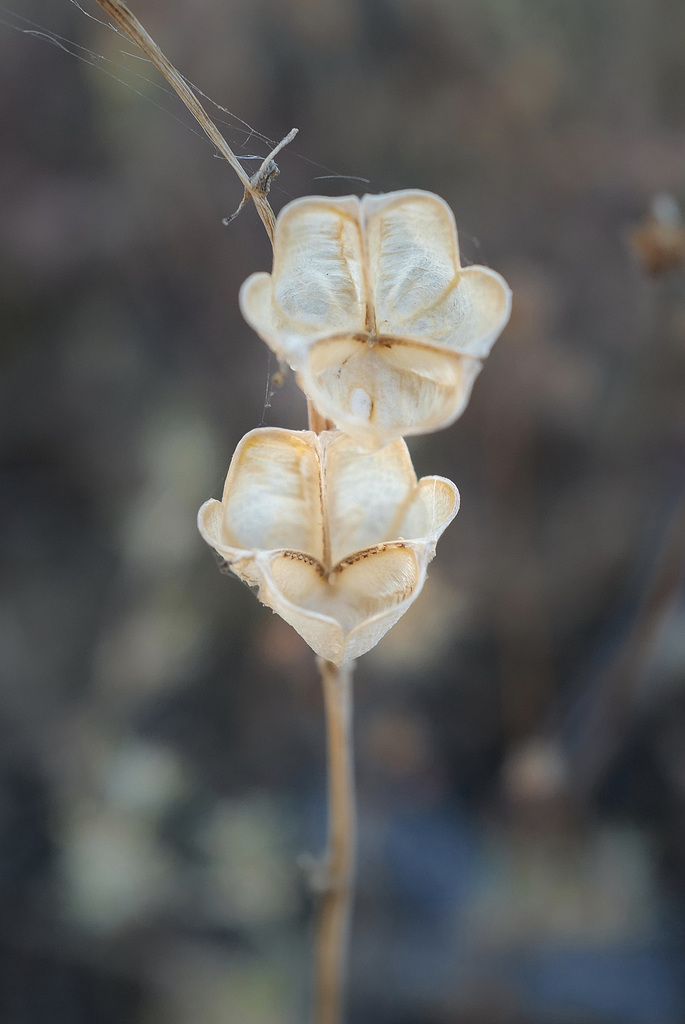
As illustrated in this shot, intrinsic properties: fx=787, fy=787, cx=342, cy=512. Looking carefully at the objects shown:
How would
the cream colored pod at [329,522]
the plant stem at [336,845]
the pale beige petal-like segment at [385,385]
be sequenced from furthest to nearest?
the plant stem at [336,845], the cream colored pod at [329,522], the pale beige petal-like segment at [385,385]

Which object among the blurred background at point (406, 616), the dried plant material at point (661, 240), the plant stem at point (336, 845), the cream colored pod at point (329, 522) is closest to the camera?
the cream colored pod at point (329, 522)

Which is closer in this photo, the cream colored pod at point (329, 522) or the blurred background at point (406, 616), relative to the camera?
the cream colored pod at point (329, 522)

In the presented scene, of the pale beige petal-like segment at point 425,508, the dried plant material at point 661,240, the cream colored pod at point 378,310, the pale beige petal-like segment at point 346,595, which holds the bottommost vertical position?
the pale beige petal-like segment at point 346,595

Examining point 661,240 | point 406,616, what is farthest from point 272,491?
point 406,616

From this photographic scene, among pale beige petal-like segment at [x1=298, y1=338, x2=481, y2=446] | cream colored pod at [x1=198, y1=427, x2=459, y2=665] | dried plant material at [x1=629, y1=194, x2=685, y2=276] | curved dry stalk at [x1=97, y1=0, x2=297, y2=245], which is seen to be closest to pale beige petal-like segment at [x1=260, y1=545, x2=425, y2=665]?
cream colored pod at [x1=198, y1=427, x2=459, y2=665]

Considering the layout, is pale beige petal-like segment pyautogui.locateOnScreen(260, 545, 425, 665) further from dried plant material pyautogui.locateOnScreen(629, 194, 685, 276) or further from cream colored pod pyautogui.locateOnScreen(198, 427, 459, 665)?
dried plant material pyautogui.locateOnScreen(629, 194, 685, 276)

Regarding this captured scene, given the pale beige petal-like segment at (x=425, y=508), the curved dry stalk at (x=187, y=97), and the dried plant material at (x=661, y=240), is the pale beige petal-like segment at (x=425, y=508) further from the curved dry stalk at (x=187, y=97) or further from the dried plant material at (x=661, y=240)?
the dried plant material at (x=661, y=240)

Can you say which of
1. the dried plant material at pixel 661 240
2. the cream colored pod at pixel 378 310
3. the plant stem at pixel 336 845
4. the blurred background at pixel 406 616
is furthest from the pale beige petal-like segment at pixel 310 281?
the blurred background at pixel 406 616
